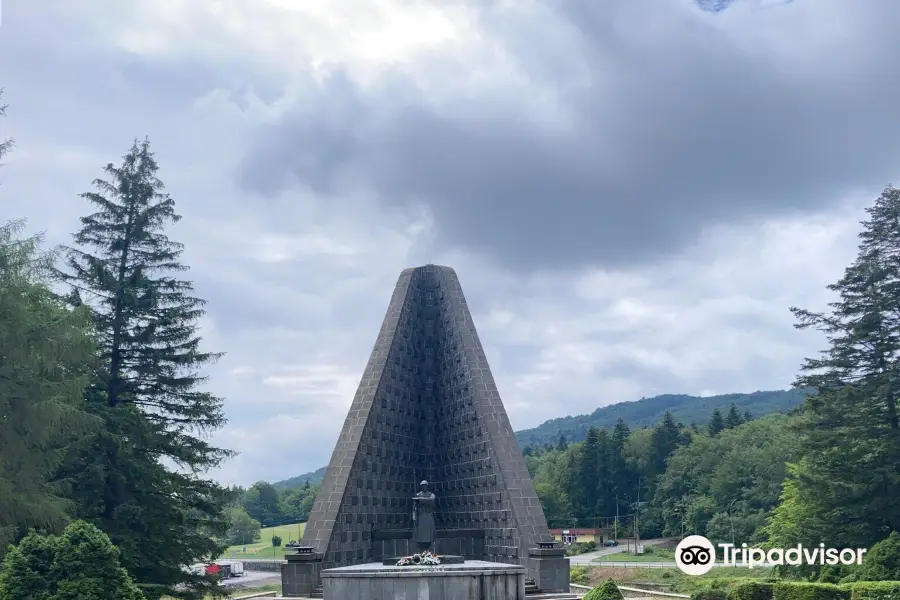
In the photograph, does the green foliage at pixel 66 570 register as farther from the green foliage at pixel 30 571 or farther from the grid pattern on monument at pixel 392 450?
the grid pattern on monument at pixel 392 450

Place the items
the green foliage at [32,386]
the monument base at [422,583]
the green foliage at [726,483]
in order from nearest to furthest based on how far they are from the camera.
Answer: the monument base at [422,583], the green foliage at [32,386], the green foliage at [726,483]

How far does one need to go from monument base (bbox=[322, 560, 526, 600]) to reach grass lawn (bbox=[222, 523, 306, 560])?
55057 mm

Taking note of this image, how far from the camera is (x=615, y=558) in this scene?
50.9m

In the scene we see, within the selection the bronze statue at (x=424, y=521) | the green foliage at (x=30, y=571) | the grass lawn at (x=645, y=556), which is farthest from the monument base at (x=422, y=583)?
the grass lawn at (x=645, y=556)

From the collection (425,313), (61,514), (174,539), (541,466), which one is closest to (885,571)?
(425,313)

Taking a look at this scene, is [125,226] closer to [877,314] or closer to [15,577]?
[15,577]

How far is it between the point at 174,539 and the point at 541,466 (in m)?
71.7

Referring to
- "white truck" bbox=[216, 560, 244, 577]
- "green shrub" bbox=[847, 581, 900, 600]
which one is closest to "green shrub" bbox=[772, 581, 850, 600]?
"green shrub" bbox=[847, 581, 900, 600]

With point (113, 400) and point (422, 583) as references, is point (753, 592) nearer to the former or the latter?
point (422, 583)

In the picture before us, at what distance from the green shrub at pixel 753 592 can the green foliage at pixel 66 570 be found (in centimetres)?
1217

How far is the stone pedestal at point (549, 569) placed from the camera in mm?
16781

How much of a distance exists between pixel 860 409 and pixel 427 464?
11.9 meters

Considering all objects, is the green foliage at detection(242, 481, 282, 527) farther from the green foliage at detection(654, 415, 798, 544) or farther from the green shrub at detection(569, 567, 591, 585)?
the green shrub at detection(569, 567, 591, 585)

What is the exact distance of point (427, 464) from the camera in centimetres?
2266
